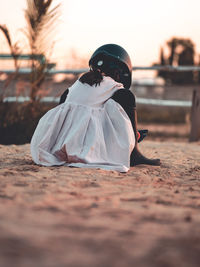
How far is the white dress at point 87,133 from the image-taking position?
310 cm

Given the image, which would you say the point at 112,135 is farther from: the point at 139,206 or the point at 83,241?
the point at 83,241

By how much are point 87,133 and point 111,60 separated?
84cm

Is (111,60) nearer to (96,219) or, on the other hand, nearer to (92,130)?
(92,130)

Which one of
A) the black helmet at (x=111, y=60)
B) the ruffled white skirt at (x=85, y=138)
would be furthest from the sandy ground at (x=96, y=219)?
the black helmet at (x=111, y=60)

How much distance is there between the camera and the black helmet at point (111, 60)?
11.6 ft

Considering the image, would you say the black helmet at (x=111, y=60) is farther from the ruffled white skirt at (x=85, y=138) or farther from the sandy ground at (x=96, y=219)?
the sandy ground at (x=96, y=219)

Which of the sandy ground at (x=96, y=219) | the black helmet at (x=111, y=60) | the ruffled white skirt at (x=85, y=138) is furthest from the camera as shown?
the black helmet at (x=111, y=60)

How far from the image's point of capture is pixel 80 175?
268 cm

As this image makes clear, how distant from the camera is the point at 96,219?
1685 millimetres

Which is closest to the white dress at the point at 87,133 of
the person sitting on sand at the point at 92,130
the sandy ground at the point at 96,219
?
the person sitting on sand at the point at 92,130

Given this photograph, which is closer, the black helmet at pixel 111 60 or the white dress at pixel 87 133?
the white dress at pixel 87 133

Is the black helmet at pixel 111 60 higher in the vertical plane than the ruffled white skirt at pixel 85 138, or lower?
higher

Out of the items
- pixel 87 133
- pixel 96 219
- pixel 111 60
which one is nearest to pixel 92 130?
pixel 87 133

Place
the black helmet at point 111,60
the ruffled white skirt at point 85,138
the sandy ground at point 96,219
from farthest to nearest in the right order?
the black helmet at point 111,60
the ruffled white skirt at point 85,138
the sandy ground at point 96,219
